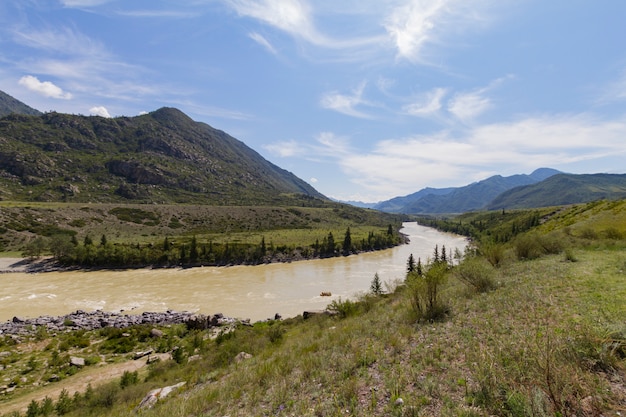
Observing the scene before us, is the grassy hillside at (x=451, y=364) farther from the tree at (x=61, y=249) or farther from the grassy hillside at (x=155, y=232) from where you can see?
the tree at (x=61, y=249)

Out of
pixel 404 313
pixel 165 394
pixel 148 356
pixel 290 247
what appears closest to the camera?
pixel 165 394

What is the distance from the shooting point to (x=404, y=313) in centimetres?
1391

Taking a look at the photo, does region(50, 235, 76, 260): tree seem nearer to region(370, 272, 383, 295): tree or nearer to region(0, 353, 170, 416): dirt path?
region(0, 353, 170, 416): dirt path

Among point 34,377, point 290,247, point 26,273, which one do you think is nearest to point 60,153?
point 26,273

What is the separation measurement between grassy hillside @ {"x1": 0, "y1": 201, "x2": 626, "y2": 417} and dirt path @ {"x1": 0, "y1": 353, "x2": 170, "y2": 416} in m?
1.04

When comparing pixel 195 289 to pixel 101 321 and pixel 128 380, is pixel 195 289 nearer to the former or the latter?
pixel 101 321

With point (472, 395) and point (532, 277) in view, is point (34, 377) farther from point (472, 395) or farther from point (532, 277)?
point (532, 277)

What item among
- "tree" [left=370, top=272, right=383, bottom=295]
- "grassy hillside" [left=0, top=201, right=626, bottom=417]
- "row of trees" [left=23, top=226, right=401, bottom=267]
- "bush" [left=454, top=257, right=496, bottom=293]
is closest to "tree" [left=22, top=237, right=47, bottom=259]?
"row of trees" [left=23, top=226, right=401, bottom=267]

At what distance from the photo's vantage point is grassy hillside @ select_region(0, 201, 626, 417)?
548 cm

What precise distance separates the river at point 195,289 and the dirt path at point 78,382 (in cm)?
1539

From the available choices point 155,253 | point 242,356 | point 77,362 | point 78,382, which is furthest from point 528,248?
point 155,253

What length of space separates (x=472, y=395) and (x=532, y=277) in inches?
506

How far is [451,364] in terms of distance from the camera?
25.4 ft

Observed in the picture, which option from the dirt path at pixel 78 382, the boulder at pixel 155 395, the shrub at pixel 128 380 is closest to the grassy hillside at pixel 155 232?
the dirt path at pixel 78 382
